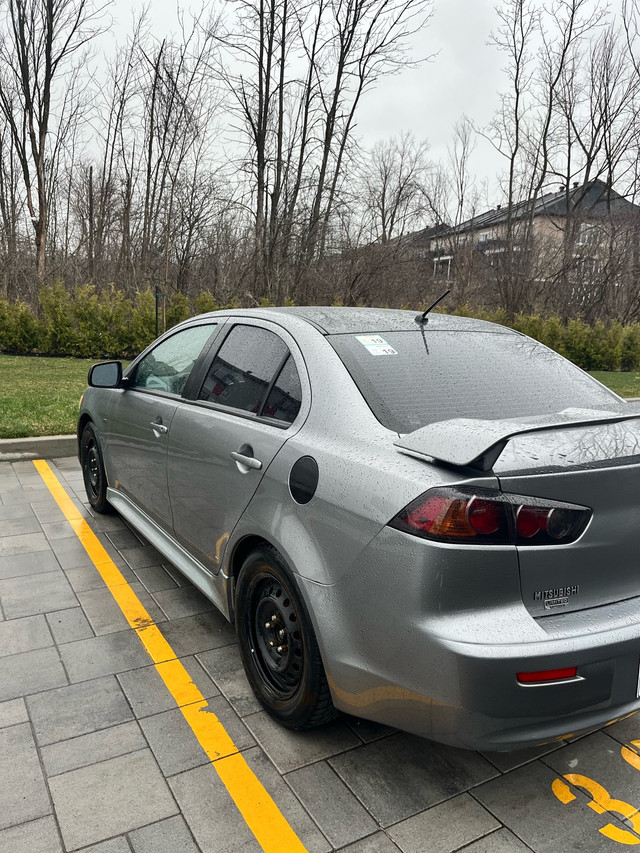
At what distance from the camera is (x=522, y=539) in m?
1.79

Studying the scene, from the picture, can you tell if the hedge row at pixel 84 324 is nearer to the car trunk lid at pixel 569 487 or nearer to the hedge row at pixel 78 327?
the hedge row at pixel 78 327

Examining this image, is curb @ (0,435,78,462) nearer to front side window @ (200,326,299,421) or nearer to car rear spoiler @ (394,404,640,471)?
front side window @ (200,326,299,421)

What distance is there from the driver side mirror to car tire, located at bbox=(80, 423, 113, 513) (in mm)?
569

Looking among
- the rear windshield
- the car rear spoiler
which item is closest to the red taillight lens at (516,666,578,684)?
the car rear spoiler

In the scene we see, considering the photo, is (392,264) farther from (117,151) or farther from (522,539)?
(522,539)

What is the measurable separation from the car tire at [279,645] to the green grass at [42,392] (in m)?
5.72

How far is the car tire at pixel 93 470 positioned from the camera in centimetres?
470

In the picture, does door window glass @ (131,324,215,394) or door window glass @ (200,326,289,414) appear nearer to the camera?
door window glass @ (200,326,289,414)

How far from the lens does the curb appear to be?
678cm

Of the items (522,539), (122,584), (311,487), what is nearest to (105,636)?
(122,584)

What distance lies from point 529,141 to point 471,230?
4308 mm

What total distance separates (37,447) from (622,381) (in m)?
15.8

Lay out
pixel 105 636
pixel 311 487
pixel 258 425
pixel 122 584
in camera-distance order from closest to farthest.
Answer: pixel 311 487
pixel 258 425
pixel 105 636
pixel 122 584

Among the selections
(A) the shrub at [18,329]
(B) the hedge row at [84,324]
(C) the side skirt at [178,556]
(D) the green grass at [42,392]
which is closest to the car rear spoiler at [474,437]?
(C) the side skirt at [178,556]
